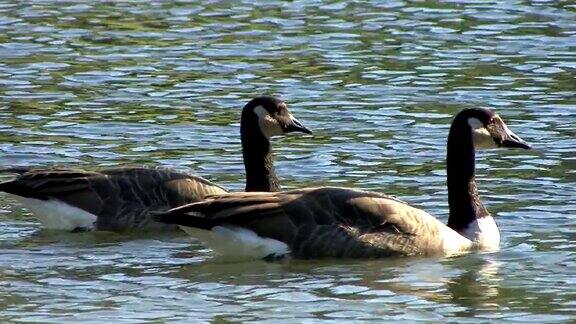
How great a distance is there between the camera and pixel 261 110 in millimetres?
15867

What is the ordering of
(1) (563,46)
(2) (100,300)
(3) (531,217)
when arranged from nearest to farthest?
(2) (100,300) < (3) (531,217) < (1) (563,46)

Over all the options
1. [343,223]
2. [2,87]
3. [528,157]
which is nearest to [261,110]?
[343,223]

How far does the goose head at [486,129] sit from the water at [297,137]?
69 cm

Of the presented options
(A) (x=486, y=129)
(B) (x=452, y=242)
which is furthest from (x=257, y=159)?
(B) (x=452, y=242)

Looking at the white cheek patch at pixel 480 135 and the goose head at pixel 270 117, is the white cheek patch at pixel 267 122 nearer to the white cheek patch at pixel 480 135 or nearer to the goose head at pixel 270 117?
the goose head at pixel 270 117

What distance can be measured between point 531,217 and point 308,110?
5.23 m

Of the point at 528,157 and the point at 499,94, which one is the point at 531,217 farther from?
the point at 499,94

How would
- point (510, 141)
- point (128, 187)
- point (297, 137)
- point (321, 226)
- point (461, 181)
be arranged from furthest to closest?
point (297, 137)
point (128, 187)
point (510, 141)
point (461, 181)
point (321, 226)

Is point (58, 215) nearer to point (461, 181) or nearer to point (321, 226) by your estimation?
point (321, 226)

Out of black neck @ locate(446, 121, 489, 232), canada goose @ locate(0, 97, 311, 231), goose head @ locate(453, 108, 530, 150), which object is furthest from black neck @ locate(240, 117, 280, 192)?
goose head @ locate(453, 108, 530, 150)

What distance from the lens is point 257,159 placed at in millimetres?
15883

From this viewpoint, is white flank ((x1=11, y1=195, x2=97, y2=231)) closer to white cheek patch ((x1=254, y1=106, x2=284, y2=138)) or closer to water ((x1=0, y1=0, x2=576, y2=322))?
water ((x1=0, y1=0, x2=576, y2=322))

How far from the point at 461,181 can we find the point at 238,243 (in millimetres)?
2181

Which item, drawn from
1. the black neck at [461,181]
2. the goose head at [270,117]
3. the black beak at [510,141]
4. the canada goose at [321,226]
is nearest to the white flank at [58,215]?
the goose head at [270,117]
